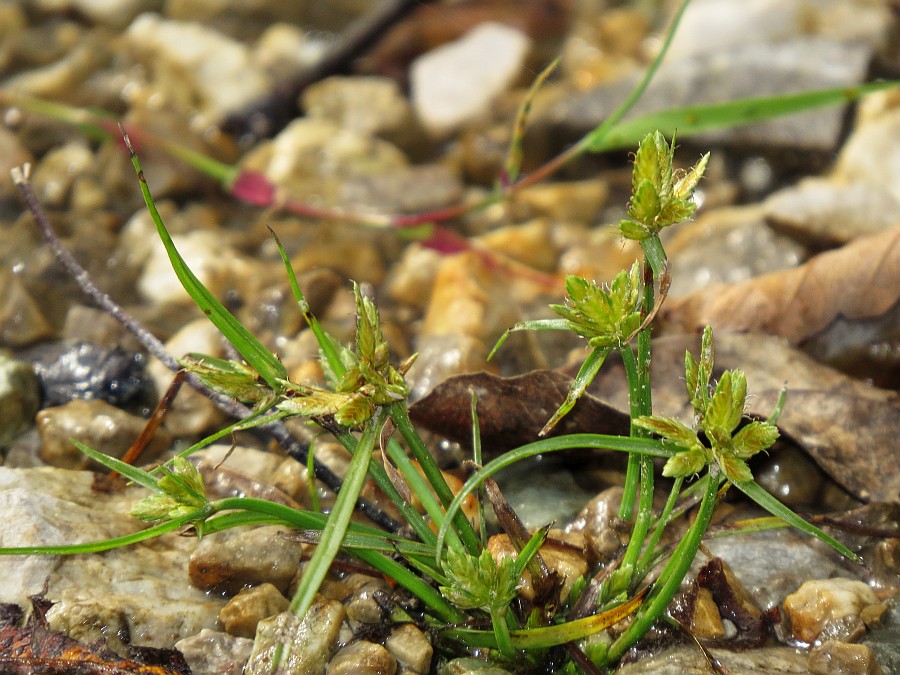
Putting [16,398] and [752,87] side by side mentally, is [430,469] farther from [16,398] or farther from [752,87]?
[752,87]

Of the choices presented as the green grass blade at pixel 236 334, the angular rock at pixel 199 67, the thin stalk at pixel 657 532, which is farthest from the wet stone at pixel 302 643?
the angular rock at pixel 199 67

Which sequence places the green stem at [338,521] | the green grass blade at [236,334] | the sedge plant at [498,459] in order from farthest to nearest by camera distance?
the green grass blade at [236,334] < the sedge plant at [498,459] < the green stem at [338,521]

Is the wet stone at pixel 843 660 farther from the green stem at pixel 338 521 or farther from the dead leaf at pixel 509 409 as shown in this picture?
the green stem at pixel 338 521

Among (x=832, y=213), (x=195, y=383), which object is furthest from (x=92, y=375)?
(x=832, y=213)

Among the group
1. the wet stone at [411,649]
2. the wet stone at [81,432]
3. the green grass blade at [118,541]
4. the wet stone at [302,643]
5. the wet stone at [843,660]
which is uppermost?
the green grass blade at [118,541]

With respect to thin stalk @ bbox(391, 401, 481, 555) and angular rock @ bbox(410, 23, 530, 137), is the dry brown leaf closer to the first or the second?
thin stalk @ bbox(391, 401, 481, 555)
